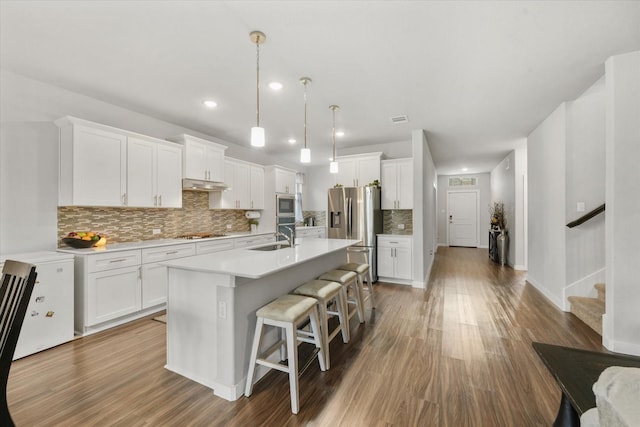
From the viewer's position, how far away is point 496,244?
6.90 meters

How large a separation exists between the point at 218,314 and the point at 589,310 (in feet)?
12.7

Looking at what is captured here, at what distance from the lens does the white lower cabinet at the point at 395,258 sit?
480 cm

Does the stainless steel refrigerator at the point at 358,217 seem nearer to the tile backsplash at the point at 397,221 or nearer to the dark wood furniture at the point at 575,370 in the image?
the tile backsplash at the point at 397,221

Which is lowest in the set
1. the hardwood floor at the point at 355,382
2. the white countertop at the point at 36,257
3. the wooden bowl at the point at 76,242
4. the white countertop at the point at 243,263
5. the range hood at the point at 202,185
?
the hardwood floor at the point at 355,382

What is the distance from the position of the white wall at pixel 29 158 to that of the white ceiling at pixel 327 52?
0.67 ft

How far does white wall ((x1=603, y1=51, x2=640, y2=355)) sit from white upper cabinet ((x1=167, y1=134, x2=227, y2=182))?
4879 millimetres

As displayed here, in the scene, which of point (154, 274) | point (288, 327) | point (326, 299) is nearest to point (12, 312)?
point (288, 327)

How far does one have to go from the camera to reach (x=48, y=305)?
102 inches

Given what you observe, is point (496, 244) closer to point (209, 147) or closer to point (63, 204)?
point (209, 147)

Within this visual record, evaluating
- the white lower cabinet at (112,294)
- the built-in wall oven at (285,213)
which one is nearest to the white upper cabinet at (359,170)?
the built-in wall oven at (285,213)

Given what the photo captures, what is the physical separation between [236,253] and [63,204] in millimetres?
2147

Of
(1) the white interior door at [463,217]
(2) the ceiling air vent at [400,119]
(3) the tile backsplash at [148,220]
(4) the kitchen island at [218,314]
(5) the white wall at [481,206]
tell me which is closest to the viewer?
(4) the kitchen island at [218,314]

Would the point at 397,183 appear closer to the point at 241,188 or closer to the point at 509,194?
the point at 241,188

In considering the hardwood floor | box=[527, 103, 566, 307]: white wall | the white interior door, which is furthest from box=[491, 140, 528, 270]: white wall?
the white interior door
